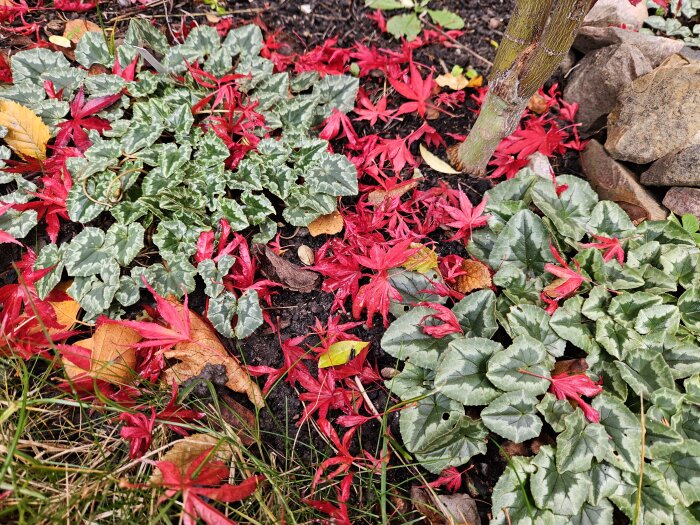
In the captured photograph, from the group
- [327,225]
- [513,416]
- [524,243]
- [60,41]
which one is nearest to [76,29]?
[60,41]

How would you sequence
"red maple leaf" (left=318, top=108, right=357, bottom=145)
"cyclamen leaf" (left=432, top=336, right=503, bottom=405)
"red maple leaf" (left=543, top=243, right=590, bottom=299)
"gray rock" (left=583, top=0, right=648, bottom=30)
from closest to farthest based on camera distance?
"cyclamen leaf" (left=432, top=336, right=503, bottom=405) < "red maple leaf" (left=543, top=243, right=590, bottom=299) < "red maple leaf" (left=318, top=108, right=357, bottom=145) < "gray rock" (left=583, top=0, right=648, bottom=30)

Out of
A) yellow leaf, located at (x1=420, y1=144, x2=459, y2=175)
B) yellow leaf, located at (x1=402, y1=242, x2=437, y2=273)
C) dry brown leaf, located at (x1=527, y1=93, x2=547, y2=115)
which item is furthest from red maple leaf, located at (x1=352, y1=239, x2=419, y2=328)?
dry brown leaf, located at (x1=527, y1=93, x2=547, y2=115)

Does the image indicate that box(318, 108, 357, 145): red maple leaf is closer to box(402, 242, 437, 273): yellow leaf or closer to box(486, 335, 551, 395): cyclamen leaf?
box(402, 242, 437, 273): yellow leaf

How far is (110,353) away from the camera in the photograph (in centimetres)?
174

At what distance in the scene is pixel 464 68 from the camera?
2621 mm

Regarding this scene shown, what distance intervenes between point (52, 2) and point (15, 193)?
3.98 feet

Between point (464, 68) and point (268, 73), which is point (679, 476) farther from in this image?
point (268, 73)

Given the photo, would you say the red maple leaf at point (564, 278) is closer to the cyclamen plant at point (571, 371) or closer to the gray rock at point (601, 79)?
the cyclamen plant at point (571, 371)

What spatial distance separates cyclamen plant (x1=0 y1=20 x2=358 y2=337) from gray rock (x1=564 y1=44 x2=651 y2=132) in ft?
3.69

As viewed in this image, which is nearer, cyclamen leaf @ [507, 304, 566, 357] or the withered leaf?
cyclamen leaf @ [507, 304, 566, 357]

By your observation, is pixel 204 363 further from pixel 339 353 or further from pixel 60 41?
pixel 60 41

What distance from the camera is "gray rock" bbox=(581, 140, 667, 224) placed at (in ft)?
7.00

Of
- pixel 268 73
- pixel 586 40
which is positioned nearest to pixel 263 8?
pixel 268 73

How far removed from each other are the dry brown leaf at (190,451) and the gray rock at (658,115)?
2058mm
